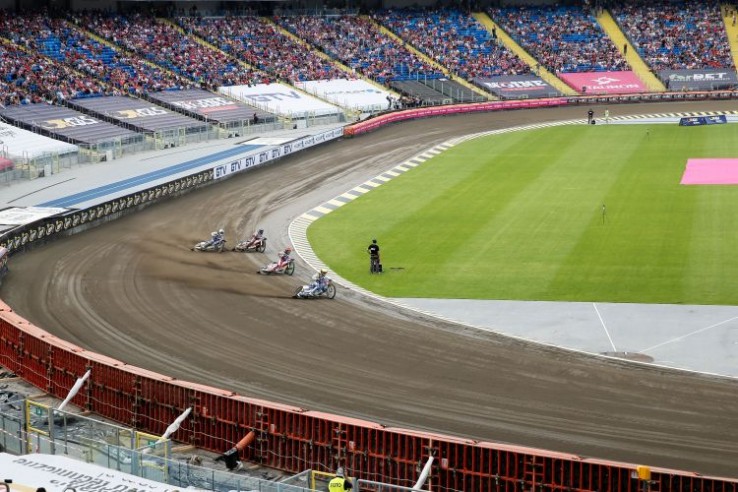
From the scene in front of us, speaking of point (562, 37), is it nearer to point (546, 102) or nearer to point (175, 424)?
point (546, 102)

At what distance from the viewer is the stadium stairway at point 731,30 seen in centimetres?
10656

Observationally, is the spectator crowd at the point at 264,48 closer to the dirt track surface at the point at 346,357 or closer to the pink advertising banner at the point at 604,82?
the pink advertising banner at the point at 604,82

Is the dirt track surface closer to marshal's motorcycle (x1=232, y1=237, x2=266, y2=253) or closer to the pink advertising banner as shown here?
marshal's motorcycle (x1=232, y1=237, x2=266, y2=253)

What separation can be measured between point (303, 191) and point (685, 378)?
3144cm

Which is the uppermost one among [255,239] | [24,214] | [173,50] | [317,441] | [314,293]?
[173,50]

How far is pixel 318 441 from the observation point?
835 inches

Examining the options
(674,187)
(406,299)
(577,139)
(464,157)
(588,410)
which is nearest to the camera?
(588,410)

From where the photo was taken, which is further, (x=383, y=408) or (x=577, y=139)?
(x=577, y=139)

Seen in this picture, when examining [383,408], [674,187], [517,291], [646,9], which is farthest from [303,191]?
[646,9]

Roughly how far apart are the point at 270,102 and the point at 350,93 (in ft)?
29.0

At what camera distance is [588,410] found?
957 inches

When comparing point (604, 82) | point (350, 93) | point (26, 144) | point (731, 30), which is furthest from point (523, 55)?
point (26, 144)

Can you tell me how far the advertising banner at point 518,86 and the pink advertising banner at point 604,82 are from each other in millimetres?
2952

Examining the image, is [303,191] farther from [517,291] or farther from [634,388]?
[634,388]
